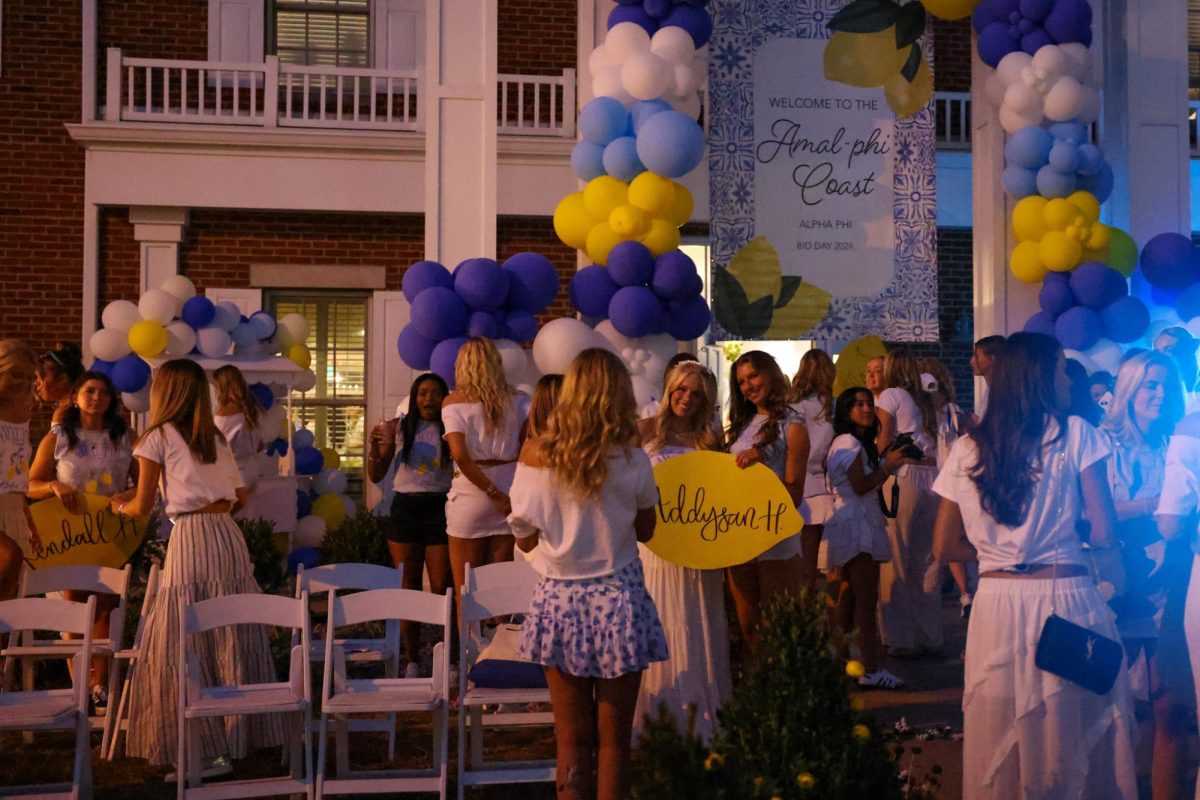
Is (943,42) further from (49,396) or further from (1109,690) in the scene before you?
(1109,690)

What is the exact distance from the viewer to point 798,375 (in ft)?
21.0

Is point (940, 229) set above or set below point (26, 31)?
below

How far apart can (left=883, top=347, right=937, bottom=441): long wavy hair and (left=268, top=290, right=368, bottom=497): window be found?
22.1 ft

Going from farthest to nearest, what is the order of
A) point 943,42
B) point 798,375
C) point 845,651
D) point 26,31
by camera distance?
point 943,42
point 26,31
point 798,375
point 845,651

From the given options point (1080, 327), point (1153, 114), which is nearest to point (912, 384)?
point (1080, 327)

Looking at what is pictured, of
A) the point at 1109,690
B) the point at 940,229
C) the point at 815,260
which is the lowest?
the point at 1109,690

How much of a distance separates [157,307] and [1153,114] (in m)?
6.81

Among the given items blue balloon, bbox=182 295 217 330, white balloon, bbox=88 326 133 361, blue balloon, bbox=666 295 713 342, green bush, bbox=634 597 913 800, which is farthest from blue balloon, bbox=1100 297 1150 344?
white balloon, bbox=88 326 133 361

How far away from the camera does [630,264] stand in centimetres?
689

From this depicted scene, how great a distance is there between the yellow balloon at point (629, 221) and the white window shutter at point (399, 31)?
624 cm

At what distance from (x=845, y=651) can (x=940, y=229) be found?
1085 centimetres

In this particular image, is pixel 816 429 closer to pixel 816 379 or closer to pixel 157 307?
pixel 816 379

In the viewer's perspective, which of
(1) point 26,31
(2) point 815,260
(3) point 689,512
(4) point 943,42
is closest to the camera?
(3) point 689,512

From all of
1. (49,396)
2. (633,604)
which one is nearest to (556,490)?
(633,604)
